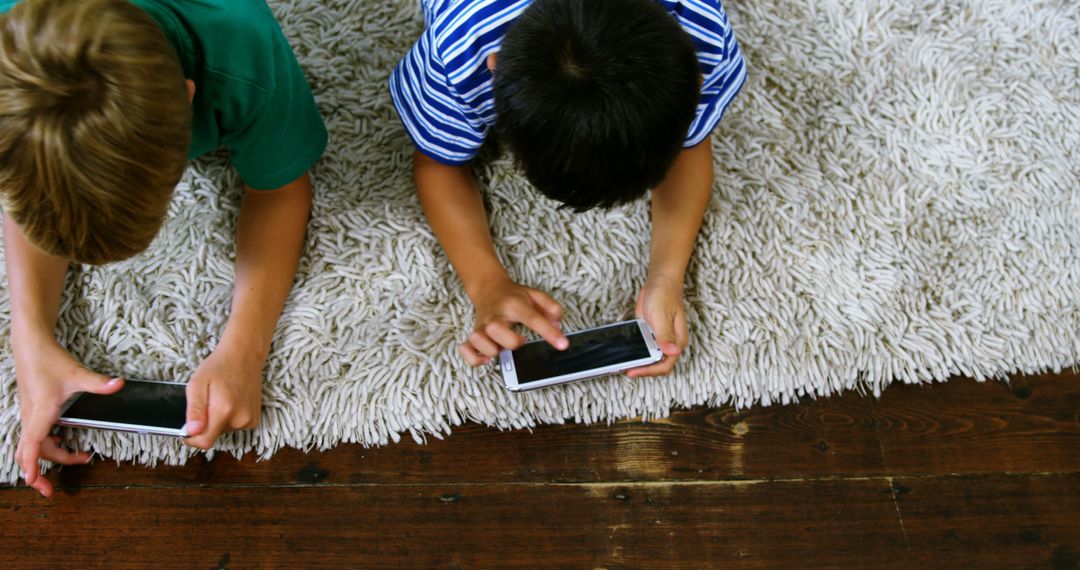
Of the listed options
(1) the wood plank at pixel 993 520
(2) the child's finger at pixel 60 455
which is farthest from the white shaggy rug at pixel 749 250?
(1) the wood plank at pixel 993 520

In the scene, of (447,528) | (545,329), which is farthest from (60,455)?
(545,329)

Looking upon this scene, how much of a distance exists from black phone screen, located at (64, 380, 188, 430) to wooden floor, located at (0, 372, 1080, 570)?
0.07 meters

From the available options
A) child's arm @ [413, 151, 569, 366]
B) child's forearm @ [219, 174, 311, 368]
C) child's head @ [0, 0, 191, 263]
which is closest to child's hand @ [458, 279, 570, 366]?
child's arm @ [413, 151, 569, 366]

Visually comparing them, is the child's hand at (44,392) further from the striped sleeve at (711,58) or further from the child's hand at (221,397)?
the striped sleeve at (711,58)

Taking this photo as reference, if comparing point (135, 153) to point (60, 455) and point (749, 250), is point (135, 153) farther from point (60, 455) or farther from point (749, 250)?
point (749, 250)

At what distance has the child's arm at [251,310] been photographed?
72 centimetres

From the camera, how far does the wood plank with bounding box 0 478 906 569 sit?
0.75 meters

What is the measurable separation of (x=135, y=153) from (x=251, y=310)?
0.91ft

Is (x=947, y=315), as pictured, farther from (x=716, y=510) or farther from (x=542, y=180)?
(x=542, y=180)

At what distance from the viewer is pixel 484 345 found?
0.73m

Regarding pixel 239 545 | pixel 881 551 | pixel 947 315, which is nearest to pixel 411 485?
pixel 239 545

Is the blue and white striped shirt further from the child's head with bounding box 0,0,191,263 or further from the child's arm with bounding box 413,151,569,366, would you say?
the child's head with bounding box 0,0,191,263

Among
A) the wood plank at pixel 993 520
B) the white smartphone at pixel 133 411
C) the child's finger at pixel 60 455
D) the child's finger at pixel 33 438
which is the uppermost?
the white smartphone at pixel 133 411

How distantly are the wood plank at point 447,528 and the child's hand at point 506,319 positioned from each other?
0.48 ft
